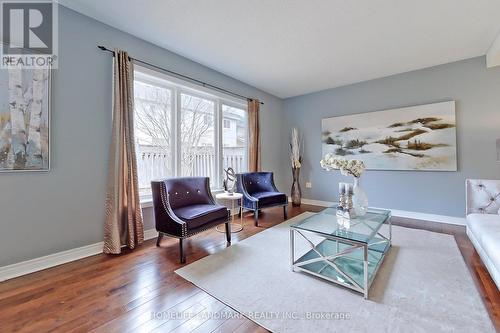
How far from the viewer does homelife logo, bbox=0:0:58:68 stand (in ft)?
6.38

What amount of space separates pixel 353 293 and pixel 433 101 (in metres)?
3.65

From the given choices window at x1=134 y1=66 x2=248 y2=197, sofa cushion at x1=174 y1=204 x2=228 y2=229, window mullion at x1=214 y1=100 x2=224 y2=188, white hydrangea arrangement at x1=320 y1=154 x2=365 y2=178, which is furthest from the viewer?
window mullion at x1=214 y1=100 x2=224 y2=188

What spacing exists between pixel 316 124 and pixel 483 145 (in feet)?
8.81

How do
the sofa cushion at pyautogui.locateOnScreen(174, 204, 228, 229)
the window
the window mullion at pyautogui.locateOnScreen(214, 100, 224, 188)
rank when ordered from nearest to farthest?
the sofa cushion at pyautogui.locateOnScreen(174, 204, 228, 229) → the window → the window mullion at pyautogui.locateOnScreen(214, 100, 224, 188)

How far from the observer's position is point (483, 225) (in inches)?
79.9

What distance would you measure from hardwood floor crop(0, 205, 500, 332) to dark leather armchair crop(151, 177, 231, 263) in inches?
11.6

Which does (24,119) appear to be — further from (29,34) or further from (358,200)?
(358,200)

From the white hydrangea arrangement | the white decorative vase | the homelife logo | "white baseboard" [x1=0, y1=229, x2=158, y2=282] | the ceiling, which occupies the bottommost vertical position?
"white baseboard" [x1=0, y1=229, x2=158, y2=282]

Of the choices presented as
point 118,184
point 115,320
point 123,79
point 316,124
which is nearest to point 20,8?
point 123,79

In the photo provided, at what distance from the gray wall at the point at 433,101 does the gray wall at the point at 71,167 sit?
13.3 feet

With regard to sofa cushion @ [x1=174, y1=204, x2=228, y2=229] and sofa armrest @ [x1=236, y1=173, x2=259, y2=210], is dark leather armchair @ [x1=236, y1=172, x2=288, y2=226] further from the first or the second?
sofa cushion @ [x1=174, y1=204, x2=228, y2=229]

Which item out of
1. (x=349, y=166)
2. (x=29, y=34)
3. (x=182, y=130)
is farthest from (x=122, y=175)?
(x=349, y=166)

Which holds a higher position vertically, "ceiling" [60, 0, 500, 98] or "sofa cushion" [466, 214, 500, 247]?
"ceiling" [60, 0, 500, 98]

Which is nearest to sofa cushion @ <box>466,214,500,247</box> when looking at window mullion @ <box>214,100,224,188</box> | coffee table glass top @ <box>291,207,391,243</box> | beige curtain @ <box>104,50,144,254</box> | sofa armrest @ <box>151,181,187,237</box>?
coffee table glass top @ <box>291,207,391,243</box>
